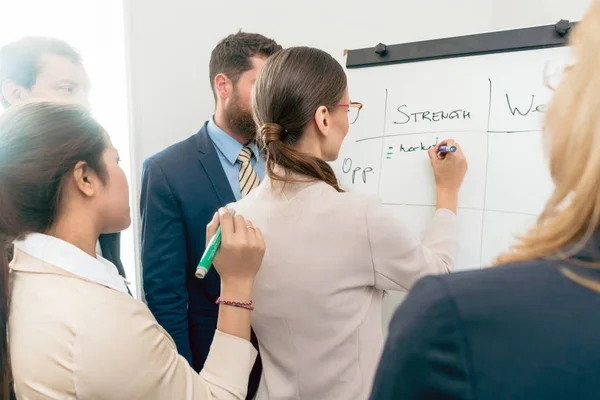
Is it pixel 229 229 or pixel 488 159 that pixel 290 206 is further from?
pixel 488 159

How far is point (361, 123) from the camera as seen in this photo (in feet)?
4.22

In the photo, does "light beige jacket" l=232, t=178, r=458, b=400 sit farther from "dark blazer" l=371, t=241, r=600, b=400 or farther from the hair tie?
"dark blazer" l=371, t=241, r=600, b=400

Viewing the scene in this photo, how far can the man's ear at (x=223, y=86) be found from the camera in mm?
1388

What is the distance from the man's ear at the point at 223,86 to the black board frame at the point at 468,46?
0.36m

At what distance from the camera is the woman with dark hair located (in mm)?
631

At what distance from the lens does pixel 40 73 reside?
1.19 meters

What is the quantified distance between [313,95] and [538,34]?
0.59 m

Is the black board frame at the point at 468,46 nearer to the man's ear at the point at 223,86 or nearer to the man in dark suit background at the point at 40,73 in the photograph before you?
the man's ear at the point at 223,86

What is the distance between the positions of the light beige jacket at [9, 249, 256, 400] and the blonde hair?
1.76 feet

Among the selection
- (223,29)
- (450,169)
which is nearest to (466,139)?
(450,169)

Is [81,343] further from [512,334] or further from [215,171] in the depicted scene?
[215,171]

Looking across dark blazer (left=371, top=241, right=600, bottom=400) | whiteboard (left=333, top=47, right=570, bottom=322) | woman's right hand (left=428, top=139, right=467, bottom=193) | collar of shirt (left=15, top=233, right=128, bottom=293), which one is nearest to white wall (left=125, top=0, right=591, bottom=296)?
whiteboard (left=333, top=47, right=570, bottom=322)

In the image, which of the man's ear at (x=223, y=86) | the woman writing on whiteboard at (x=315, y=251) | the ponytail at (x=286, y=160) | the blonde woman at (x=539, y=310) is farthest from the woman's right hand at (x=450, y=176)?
the blonde woman at (x=539, y=310)

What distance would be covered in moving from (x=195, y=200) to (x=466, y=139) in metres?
0.73
